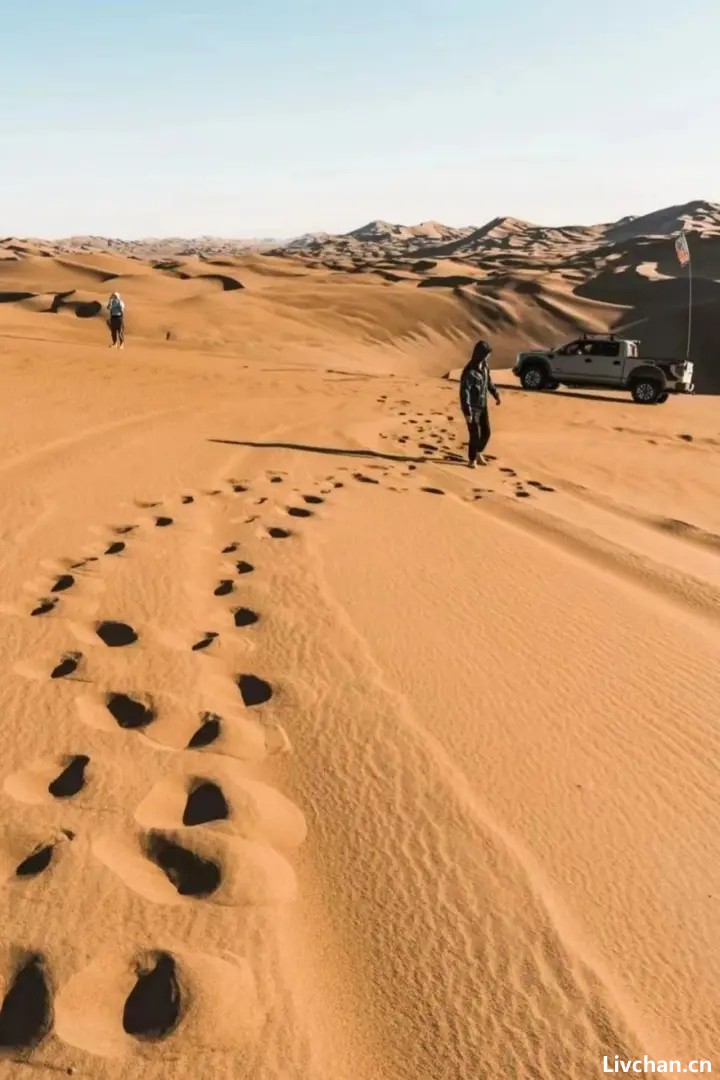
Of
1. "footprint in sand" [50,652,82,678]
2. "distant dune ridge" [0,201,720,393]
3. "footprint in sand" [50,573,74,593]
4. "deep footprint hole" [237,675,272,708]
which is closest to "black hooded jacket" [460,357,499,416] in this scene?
"footprint in sand" [50,573,74,593]

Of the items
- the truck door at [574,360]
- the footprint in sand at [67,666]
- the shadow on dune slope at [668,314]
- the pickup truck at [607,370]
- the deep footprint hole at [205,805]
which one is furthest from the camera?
the shadow on dune slope at [668,314]

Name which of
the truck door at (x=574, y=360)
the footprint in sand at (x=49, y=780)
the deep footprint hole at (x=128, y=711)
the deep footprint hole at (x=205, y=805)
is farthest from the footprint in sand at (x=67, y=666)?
the truck door at (x=574, y=360)

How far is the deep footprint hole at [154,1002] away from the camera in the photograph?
2104 millimetres

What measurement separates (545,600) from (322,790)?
2421mm

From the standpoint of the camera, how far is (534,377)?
19.0 m

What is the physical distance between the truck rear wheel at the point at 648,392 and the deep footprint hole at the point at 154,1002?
55.5 feet

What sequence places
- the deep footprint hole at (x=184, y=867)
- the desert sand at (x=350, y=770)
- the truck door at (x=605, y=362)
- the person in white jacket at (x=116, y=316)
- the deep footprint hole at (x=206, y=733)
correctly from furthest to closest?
the person in white jacket at (x=116, y=316) → the truck door at (x=605, y=362) → the deep footprint hole at (x=206, y=733) → the deep footprint hole at (x=184, y=867) → the desert sand at (x=350, y=770)

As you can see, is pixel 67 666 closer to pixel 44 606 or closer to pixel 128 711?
pixel 128 711

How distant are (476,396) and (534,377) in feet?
34.2

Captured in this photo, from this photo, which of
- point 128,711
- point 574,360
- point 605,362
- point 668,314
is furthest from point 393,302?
point 128,711

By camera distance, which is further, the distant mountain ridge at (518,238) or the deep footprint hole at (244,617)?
the distant mountain ridge at (518,238)

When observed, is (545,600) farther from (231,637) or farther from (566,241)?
(566,241)

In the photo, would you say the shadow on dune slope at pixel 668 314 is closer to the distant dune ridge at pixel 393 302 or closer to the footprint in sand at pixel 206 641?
the distant dune ridge at pixel 393 302

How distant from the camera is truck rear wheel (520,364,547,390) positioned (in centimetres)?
1889
